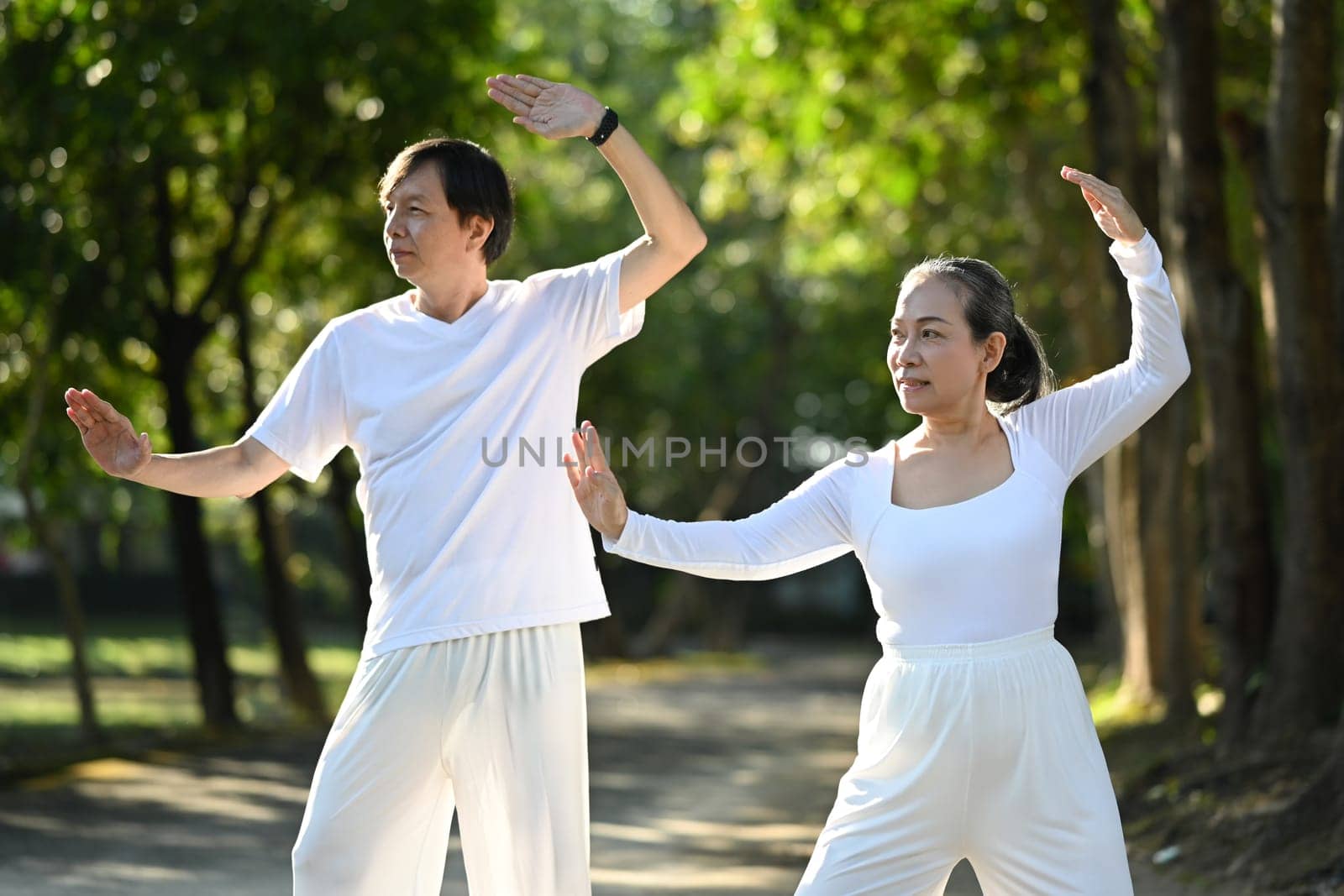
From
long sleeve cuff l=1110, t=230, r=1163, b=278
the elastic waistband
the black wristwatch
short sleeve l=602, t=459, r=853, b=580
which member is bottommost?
the elastic waistband

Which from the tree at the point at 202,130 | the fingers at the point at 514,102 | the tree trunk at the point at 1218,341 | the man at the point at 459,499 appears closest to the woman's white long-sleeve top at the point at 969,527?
the man at the point at 459,499

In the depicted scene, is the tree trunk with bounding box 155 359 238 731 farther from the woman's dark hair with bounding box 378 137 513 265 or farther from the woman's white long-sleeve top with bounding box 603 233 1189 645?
the woman's white long-sleeve top with bounding box 603 233 1189 645

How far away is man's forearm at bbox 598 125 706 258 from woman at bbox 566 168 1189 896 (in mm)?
580

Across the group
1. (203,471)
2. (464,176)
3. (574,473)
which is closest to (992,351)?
(574,473)

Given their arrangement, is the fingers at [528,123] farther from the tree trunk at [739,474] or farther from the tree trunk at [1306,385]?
the tree trunk at [739,474]

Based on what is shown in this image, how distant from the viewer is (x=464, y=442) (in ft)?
14.6

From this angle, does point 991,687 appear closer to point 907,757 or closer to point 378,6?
point 907,757

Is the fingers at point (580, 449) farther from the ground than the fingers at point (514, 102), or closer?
closer

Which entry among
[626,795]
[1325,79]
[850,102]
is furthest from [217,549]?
[1325,79]

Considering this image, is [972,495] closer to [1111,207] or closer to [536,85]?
[1111,207]

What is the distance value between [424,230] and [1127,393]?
68.2 inches

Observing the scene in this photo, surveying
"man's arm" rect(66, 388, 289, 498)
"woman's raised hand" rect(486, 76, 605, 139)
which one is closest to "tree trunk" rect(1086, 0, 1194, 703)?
"woman's raised hand" rect(486, 76, 605, 139)

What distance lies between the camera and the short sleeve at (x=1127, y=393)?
4332 mm

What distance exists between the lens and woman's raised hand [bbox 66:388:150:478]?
4602 millimetres
